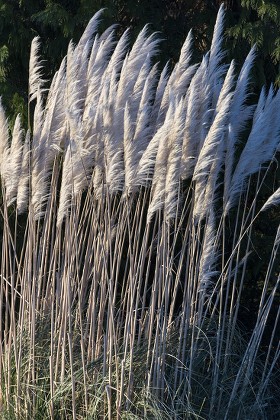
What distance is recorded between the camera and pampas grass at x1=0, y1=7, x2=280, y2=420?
3684 mm

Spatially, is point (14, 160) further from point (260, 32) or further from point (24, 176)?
point (260, 32)

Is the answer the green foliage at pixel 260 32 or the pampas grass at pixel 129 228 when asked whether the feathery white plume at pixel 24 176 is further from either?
the green foliage at pixel 260 32

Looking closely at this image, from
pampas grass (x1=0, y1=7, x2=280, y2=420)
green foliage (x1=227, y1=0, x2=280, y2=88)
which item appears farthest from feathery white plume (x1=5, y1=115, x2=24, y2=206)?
green foliage (x1=227, y1=0, x2=280, y2=88)

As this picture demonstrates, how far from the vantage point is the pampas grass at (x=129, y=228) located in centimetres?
368

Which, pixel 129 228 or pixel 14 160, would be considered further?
pixel 14 160

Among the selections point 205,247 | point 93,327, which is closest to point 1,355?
point 93,327

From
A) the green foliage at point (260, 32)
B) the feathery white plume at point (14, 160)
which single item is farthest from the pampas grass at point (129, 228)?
the green foliage at point (260, 32)

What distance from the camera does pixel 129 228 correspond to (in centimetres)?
376

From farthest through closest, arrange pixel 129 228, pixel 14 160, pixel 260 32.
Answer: pixel 260 32, pixel 14 160, pixel 129 228

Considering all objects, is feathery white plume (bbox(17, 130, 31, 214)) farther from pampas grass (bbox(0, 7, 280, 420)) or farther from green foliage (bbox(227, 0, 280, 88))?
green foliage (bbox(227, 0, 280, 88))

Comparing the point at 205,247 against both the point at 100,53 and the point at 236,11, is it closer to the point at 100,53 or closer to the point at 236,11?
the point at 100,53

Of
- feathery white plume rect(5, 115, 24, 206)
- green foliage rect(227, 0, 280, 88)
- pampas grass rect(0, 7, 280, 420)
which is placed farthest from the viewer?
green foliage rect(227, 0, 280, 88)

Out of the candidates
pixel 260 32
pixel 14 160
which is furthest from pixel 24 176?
pixel 260 32

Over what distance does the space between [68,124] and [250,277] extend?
2.10 metres
